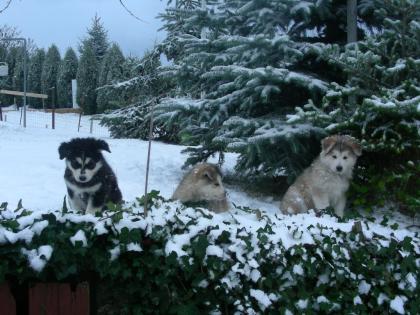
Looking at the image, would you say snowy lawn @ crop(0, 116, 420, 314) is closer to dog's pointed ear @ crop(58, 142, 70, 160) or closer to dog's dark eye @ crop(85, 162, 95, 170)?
dog's dark eye @ crop(85, 162, 95, 170)

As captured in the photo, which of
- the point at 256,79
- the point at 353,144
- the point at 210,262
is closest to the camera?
the point at 210,262

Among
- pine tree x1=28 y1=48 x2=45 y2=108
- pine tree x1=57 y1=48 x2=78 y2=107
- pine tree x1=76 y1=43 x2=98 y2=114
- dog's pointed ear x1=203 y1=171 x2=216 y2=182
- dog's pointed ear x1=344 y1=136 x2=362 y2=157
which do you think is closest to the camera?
dog's pointed ear x1=203 y1=171 x2=216 y2=182

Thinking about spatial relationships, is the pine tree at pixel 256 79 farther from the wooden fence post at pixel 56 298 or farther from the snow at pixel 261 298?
the wooden fence post at pixel 56 298

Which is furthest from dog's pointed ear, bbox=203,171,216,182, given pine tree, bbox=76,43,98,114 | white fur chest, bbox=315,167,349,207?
pine tree, bbox=76,43,98,114

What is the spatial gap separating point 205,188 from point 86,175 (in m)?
1.44

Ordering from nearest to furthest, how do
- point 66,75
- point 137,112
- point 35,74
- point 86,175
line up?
point 86,175 → point 137,112 → point 66,75 → point 35,74

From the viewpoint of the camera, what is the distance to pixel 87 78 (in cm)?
3306

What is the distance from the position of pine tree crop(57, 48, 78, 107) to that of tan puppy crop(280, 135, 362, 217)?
109 feet

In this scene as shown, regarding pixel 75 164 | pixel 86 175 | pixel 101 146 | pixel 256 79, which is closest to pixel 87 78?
pixel 256 79

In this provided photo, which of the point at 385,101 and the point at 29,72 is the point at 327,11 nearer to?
the point at 385,101

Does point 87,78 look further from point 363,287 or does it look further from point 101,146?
point 363,287

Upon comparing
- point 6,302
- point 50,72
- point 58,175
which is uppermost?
point 50,72

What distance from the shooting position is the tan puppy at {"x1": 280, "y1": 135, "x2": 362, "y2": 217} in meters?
6.74

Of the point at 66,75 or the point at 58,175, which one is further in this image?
the point at 66,75
